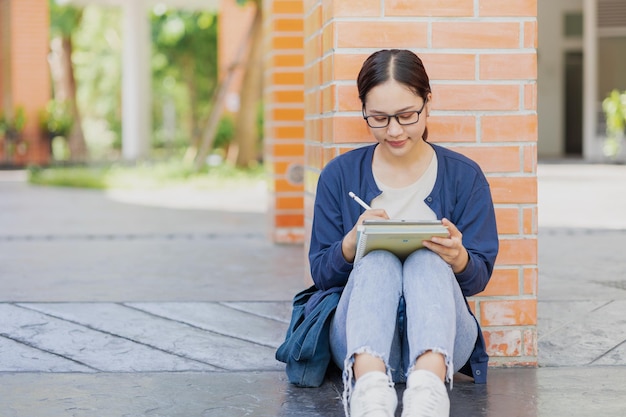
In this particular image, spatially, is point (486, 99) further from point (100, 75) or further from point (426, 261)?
point (100, 75)

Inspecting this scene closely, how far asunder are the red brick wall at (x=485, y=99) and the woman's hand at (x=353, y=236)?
1.91 ft

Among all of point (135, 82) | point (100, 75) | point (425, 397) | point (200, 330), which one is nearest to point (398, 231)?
point (425, 397)

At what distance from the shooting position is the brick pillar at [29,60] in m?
22.2

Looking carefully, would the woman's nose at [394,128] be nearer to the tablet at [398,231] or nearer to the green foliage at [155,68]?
the tablet at [398,231]

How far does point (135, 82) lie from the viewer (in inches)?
780

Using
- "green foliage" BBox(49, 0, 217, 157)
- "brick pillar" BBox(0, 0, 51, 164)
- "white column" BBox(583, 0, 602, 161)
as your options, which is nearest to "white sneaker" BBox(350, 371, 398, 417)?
"white column" BBox(583, 0, 602, 161)

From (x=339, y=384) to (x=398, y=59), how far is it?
1.03 meters

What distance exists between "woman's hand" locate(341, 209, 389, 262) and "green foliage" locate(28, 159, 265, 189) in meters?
10.3

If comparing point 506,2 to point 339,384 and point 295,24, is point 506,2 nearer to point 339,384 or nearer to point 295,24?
point 339,384

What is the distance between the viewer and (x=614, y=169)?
16.3 metres

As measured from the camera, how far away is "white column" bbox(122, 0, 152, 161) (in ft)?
65.0

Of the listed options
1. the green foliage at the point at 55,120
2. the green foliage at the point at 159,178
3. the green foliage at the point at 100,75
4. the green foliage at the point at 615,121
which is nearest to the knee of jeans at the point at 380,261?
the green foliage at the point at 159,178

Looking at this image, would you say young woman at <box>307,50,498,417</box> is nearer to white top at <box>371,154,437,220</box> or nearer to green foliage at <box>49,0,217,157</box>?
white top at <box>371,154,437,220</box>

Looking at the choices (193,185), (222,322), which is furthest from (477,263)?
(193,185)
